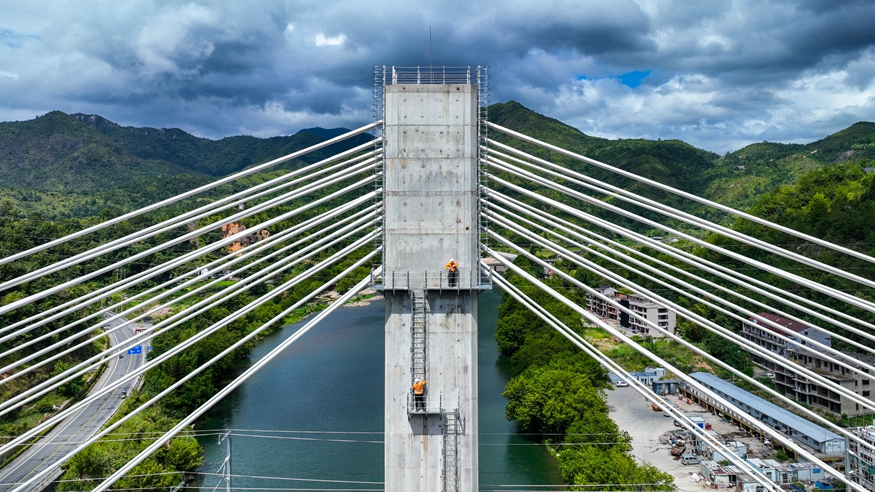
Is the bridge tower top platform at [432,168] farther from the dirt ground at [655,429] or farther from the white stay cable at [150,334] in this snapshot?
the dirt ground at [655,429]

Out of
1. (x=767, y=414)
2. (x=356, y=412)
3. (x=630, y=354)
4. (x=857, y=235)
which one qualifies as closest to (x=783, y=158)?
(x=857, y=235)

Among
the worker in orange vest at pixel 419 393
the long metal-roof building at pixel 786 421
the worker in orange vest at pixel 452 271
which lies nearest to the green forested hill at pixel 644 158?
the long metal-roof building at pixel 786 421

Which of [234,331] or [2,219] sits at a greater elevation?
[2,219]

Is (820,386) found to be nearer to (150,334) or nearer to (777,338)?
(777,338)

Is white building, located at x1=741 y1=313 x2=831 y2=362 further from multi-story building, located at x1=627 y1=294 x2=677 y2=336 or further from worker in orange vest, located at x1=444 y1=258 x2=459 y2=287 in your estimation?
worker in orange vest, located at x1=444 y1=258 x2=459 y2=287

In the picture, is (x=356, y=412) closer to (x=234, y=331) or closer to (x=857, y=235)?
(x=234, y=331)

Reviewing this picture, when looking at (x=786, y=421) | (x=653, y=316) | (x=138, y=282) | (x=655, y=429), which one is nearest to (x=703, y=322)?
(x=138, y=282)

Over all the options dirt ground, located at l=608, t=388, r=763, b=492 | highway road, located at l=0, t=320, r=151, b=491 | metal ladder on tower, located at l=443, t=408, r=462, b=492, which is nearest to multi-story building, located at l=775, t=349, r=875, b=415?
dirt ground, located at l=608, t=388, r=763, b=492

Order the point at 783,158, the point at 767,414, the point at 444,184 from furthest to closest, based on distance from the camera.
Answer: the point at 783,158 → the point at 767,414 → the point at 444,184
